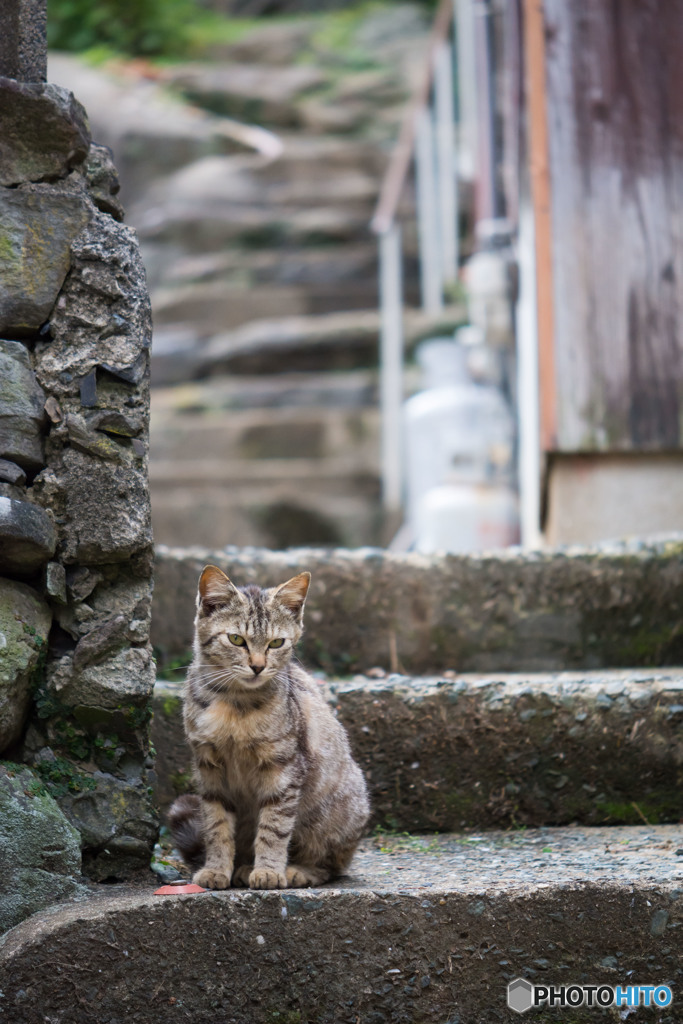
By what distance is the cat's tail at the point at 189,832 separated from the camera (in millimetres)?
2498

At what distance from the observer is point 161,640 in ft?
11.2

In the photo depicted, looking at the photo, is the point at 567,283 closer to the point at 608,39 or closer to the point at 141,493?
the point at 608,39

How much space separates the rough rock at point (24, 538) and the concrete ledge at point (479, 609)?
3.67 feet

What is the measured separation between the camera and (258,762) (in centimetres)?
242

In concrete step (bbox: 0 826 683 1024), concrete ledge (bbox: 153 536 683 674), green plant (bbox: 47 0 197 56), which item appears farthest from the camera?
green plant (bbox: 47 0 197 56)

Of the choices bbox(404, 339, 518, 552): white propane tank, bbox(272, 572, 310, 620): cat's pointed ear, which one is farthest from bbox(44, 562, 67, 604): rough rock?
bbox(404, 339, 518, 552): white propane tank

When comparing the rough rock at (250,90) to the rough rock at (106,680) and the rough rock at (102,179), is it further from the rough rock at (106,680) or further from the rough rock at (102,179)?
the rough rock at (106,680)

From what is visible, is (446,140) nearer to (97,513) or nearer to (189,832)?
(97,513)

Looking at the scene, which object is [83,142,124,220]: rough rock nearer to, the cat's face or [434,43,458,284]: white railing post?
the cat's face

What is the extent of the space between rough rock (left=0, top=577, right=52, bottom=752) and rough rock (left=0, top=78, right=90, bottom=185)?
93 cm

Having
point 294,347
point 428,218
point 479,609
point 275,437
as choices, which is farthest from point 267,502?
point 479,609

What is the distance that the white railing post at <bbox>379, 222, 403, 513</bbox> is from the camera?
6852 mm

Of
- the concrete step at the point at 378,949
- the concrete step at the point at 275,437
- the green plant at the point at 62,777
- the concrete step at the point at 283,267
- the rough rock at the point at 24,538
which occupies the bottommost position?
the concrete step at the point at 378,949

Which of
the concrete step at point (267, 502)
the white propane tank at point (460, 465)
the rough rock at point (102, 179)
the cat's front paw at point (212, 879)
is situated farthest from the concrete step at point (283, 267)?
the cat's front paw at point (212, 879)
